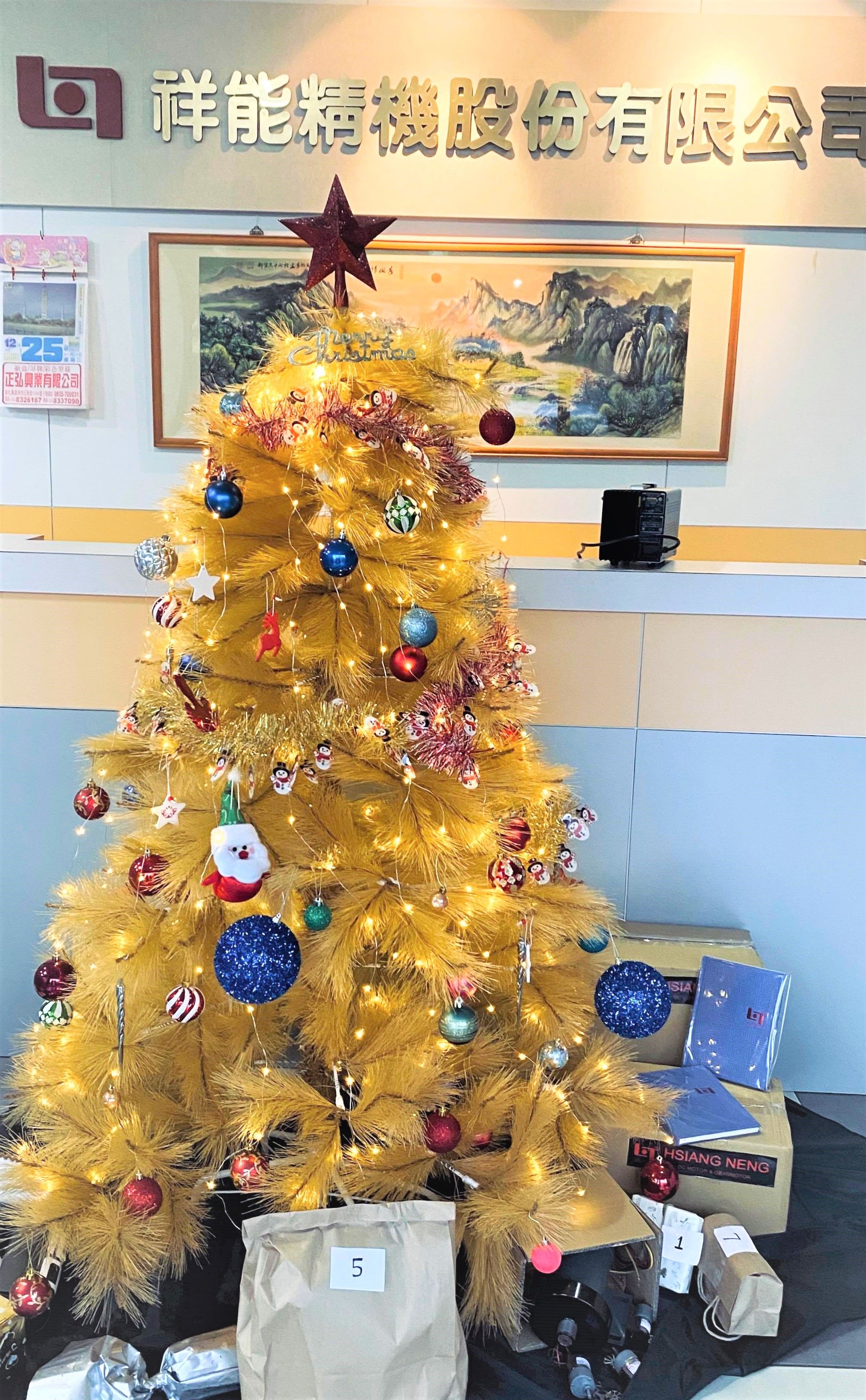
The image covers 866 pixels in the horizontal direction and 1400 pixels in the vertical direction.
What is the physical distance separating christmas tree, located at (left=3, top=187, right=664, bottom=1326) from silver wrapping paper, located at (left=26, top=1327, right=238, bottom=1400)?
0.34 ft

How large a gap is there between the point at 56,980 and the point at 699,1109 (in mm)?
1129

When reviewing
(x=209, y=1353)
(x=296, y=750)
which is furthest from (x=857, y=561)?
(x=209, y=1353)

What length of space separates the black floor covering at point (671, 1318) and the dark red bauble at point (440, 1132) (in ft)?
1.03

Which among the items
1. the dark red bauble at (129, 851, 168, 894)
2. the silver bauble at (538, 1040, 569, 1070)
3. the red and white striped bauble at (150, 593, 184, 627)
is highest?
the red and white striped bauble at (150, 593, 184, 627)

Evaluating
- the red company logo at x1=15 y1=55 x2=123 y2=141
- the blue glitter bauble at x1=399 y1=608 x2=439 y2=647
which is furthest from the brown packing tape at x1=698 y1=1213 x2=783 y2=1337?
the red company logo at x1=15 y1=55 x2=123 y2=141

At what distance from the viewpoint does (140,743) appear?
4.87 ft

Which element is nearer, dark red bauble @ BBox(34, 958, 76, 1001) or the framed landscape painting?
dark red bauble @ BBox(34, 958, 76, 1001)

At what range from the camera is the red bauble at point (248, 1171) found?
4.49 ft

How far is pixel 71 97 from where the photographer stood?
9.70ft

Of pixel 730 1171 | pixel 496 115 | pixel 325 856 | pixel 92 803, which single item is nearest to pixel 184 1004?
pixel 325 856

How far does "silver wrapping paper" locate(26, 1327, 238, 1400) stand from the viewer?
1266 millimetres

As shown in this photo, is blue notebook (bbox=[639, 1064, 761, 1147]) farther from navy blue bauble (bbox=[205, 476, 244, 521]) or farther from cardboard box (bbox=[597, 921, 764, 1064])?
navy blue bauble (bbox=[205, 476, 244, 521])

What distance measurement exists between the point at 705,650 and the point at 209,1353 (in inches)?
57.7

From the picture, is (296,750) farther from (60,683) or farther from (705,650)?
(705,650)
